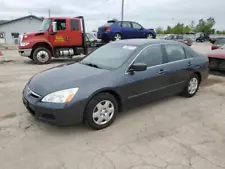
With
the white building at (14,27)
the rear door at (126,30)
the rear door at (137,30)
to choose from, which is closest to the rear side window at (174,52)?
the rear door at (126,30)

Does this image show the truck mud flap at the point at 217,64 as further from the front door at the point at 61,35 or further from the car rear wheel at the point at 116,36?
the front door at the point at 61,35

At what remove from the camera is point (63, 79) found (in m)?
3.62

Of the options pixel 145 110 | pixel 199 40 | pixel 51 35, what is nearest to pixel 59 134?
pixel 145 110

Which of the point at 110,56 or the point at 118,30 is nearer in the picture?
the point at 110,56

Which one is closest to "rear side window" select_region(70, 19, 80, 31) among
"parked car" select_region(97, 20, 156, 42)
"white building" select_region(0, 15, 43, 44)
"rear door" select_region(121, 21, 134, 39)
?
"parked car" select_region(97, 20, 156, 42)

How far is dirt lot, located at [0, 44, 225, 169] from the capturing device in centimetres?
283

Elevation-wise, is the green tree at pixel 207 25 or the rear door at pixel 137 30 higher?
the green tree at pixel 207 25

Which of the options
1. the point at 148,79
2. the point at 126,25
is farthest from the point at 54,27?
the point at 148,79

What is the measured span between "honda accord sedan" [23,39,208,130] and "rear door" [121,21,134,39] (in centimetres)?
874

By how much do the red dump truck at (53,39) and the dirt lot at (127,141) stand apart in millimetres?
6544

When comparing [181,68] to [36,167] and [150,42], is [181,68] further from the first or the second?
[36,167]

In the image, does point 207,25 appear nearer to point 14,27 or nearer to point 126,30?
point 14,27

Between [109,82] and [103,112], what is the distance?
51 centimetres

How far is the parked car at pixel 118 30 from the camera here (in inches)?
520
